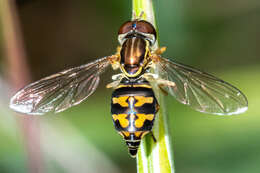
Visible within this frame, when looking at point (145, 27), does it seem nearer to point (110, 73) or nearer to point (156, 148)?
Answer: point (156, 148)

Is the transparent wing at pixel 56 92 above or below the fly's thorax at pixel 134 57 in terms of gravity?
below

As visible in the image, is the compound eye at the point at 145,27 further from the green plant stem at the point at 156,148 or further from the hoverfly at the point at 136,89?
the green plant stem at the point at 156,148

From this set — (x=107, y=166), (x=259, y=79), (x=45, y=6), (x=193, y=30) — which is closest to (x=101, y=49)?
(x=45, y=6)

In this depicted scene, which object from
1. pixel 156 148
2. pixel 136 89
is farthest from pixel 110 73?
pixel 156 148

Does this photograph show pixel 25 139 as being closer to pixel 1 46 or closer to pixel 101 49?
pixel 1 46

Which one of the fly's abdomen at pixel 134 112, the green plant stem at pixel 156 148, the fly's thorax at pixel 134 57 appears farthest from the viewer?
the fly's thorax at pixel 134 57

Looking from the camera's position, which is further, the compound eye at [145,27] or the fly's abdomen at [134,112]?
the compound eye at [145,27]

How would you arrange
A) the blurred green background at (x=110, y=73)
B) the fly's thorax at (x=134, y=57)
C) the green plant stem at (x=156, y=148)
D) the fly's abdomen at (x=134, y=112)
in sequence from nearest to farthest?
the green plant stem at (x=156, y=148) < the fly's abdomen at (x=134, y=112) < the fly's thorax at (x=134, y=57) < the blurred green background at (x=110, y=73)

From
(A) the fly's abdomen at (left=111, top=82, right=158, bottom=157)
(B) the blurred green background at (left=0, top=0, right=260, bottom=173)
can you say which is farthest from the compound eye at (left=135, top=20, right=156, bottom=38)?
(B) the blurred green background at (left=0, top=0, right=260, bottom=173)

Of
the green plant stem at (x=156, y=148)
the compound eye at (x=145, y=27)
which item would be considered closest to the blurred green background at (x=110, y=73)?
the compound eye at (x=145, y=27)
